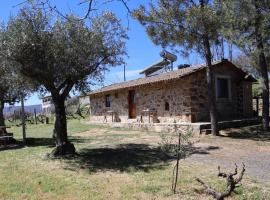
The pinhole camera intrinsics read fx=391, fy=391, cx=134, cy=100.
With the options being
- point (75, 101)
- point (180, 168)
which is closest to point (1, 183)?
point (180, 168)

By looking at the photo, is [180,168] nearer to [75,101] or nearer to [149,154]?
[149,154]

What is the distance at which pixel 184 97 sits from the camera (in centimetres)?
2038

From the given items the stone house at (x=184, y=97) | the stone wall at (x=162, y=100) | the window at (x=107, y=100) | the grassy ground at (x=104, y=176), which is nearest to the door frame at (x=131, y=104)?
the stone house at (x=184, y=97)

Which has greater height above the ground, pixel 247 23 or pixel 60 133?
pixel 247 23

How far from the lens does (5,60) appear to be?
11.9 m

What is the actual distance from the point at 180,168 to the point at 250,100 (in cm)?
1419

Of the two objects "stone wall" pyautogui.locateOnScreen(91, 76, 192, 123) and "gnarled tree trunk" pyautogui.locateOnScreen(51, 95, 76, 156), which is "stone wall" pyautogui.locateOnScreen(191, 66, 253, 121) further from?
"gnarled tree trunk" pyautogui.locateOnScreen(51, 95, 76, 156)

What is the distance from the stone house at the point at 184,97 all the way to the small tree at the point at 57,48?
764 centimetres

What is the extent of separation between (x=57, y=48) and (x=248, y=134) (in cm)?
1008

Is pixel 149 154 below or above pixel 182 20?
below

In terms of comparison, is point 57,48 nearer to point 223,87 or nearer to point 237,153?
point 237,153

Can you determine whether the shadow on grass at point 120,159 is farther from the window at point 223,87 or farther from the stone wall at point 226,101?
the window at point 223,87

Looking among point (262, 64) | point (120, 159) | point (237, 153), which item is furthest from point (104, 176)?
point (262, 64)

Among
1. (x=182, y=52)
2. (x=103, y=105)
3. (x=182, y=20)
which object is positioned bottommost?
(x=103, y=105)
